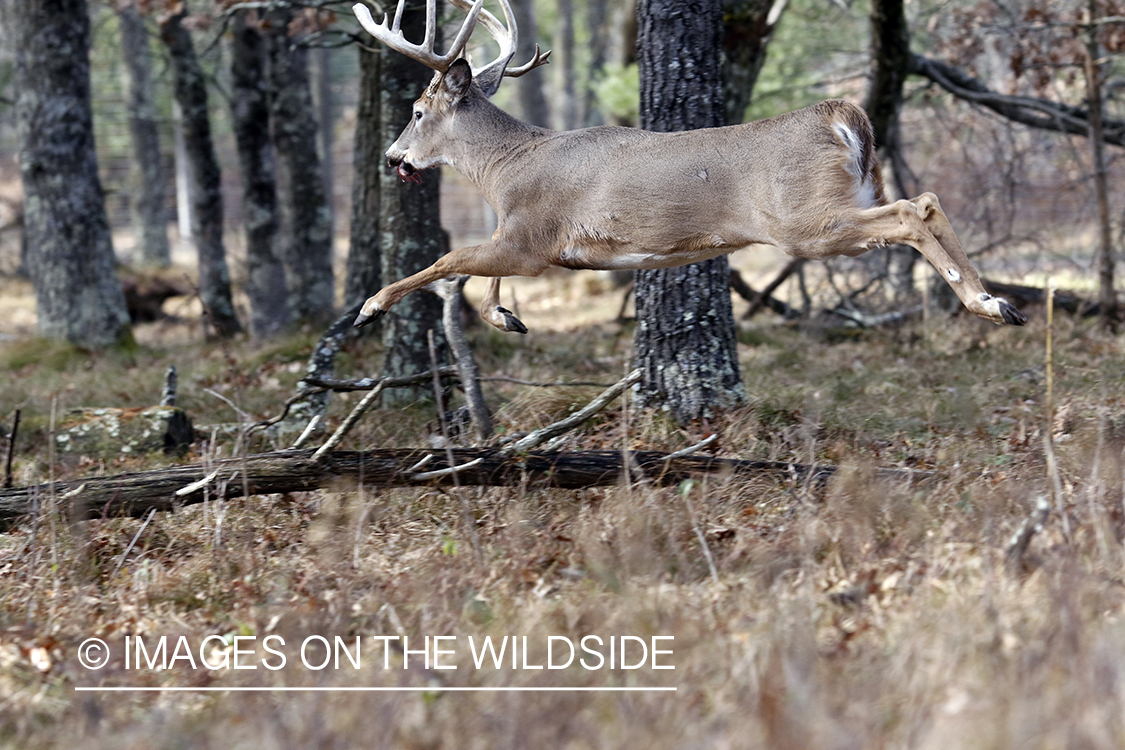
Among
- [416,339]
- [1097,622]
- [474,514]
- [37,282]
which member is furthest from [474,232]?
[1097,622]

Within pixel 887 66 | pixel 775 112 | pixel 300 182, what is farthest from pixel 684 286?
pixel 775 112

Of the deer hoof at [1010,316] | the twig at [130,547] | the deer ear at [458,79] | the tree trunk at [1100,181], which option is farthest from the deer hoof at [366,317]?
the tree trunk at [1100,181]

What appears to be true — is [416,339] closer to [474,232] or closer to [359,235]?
[359,235]

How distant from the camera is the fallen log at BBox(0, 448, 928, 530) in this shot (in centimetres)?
539

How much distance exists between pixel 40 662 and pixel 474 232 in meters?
29.9

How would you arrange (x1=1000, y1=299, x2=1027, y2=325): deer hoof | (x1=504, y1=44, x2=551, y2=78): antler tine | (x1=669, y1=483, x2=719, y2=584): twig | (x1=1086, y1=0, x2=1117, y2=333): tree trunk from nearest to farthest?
(x1=669, y1=483, x2=719, y2=584): twig → (x1=1000, y1=299, x2=1027, y2=325): deer hoof → (x1=504, y1=44, x2=551, y2=78): antler tine → (x1=1086, y1=0, x2=1117, y2=333): tree trunk

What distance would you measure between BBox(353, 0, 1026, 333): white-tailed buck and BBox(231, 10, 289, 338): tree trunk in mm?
8035

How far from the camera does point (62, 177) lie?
38.8 ft

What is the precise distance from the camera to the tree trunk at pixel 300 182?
13.0 metres

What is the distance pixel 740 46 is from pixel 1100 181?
Answer: 365 centimetres

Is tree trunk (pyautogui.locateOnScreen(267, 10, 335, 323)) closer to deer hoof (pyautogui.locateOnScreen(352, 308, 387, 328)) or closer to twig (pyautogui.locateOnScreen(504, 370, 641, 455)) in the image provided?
deer hoof (pyautogui.locateOnScreen(352, 308, 387, 328))

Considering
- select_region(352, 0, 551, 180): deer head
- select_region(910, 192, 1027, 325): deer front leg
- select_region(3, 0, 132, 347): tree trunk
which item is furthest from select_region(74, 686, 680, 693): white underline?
select_region(3, 0, 132, 347): tree trunk

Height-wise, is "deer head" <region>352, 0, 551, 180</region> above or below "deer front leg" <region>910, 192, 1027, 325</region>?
above

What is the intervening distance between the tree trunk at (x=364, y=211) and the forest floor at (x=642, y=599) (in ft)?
12.7
